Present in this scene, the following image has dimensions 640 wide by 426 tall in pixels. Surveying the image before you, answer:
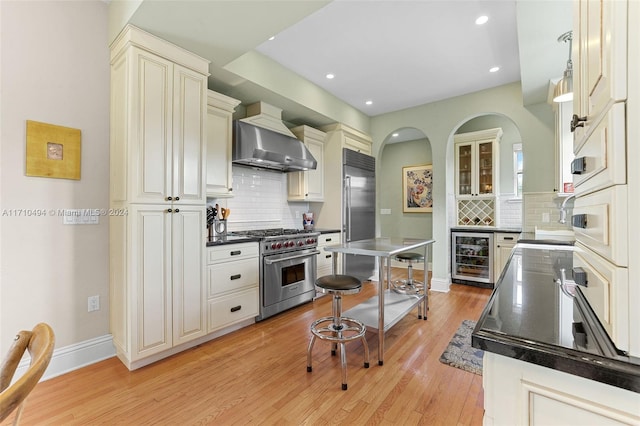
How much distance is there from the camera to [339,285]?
210 cm

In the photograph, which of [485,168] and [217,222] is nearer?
[217,222]

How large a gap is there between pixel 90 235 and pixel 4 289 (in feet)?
1.87

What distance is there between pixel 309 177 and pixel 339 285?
7.76 ft

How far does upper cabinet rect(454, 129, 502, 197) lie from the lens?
4739mm

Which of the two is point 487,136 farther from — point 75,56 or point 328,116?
point 75,56

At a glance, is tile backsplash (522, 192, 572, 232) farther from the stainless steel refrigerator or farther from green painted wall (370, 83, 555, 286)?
the stainless steel refrigerator

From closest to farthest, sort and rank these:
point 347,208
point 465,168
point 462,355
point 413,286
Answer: point 462,355, point 413,286, point 347,208, point 465,168

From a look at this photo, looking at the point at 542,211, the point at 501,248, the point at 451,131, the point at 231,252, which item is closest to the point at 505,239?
the point at 501,248

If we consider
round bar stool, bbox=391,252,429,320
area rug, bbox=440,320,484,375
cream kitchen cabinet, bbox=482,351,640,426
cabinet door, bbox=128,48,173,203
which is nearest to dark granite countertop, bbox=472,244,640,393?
cream kitchen cabinet, bbox=482,351,640,426

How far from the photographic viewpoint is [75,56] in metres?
2.22

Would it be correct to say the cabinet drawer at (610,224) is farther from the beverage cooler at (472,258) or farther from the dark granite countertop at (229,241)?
the beverage cooler at (472,258)

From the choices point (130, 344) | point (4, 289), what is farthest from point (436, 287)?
point (4, 289)

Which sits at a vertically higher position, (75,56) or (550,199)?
(75,56)

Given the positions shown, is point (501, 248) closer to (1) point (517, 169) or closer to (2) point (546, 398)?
(1) point (517, 169)
